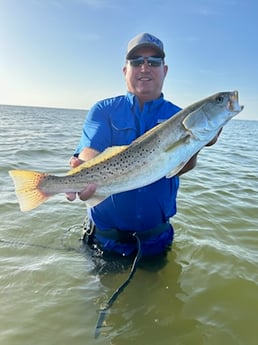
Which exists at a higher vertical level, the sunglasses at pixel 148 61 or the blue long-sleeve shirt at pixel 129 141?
the sunglasses at pixel 148 61

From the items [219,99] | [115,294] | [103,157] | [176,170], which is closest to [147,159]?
[176,170]

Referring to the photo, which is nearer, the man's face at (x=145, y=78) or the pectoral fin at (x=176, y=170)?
the pectoral fin at (x=176, y=170)

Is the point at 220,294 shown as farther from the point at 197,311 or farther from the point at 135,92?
the point at 135,92

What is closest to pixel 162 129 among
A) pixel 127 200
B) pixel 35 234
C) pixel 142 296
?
pixel 127 200

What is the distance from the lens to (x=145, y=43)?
201 inches

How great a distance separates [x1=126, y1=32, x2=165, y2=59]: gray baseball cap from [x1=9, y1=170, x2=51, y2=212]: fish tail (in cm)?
209

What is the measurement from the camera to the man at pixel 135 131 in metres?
5.04

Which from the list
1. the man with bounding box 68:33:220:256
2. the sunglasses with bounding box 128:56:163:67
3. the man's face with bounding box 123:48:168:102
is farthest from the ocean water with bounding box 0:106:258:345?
the sunglasses with bounding box 128:56:163:67

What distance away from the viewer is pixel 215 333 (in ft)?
14.8

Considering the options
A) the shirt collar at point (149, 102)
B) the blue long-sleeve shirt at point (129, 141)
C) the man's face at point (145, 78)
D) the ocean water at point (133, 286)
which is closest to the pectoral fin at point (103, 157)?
the blue long-sleeve shirt at point (129, 141)

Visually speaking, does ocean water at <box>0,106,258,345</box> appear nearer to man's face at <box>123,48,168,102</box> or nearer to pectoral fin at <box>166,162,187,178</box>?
pectoral fin at <box>166,162,187,178</box>

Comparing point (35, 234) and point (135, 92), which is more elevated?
point (135, 92)

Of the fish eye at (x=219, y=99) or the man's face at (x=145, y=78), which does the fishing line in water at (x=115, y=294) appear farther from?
the fish eye at (x=219, y=99)

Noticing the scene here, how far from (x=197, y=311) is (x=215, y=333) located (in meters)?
0.48
